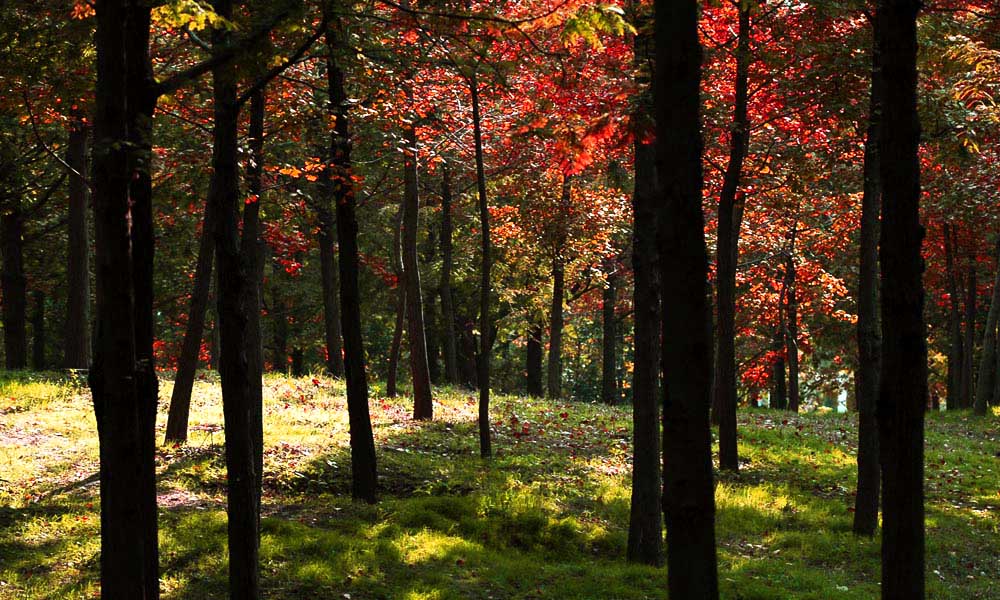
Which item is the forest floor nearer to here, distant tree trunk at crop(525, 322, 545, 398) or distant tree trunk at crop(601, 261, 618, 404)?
distant tree trunk at crop(601, 261, 618, 404)

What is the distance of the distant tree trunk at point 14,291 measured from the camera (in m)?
21.0

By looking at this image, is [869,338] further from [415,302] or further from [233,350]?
[415,302]

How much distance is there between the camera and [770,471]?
15.5 meters

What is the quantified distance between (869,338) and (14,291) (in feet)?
66.1

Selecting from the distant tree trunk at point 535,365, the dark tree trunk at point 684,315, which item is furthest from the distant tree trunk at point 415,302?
the distant tree trunk at point 535,365

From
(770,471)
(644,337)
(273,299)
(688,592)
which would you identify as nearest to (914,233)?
(688,592)

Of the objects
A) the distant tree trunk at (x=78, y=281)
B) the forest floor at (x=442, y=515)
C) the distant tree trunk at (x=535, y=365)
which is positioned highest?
the distant tree trunk at (x=78, y=281)

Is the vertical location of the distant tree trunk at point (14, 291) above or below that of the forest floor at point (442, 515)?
above

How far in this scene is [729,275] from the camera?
1450cm


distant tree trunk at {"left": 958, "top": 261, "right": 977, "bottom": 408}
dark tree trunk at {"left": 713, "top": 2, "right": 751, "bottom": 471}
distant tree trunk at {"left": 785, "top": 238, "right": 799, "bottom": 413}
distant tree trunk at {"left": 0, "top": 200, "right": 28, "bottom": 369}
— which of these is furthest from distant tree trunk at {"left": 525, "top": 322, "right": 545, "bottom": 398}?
dark tree trunk at {"left": 713, "top": 2, "right": 751, "bottom": 471}

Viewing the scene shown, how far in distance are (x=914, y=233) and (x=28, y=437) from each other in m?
12.4

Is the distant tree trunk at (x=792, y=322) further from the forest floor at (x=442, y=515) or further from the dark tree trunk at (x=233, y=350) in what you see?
the dark tree trunk at (x=233, y=350)

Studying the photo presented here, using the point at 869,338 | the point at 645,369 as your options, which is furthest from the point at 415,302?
the point at 869,338

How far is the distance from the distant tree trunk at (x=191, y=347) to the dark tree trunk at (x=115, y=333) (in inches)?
243
